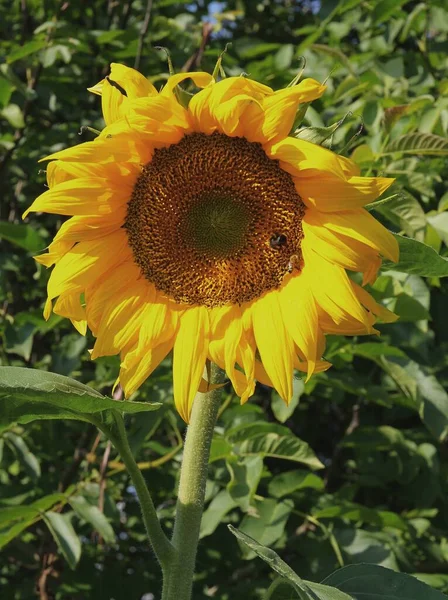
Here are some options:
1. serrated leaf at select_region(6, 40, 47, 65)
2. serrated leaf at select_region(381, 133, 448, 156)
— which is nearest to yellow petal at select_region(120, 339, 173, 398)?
serrated leaf at select_region(381, 133, 448, 156)

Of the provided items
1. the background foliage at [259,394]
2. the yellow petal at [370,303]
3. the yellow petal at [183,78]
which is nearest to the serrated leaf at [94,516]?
the background foliage at [259,394]

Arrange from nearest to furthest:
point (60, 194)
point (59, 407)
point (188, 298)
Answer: point (59, 407) → point (60, 194) → point (188, 298)

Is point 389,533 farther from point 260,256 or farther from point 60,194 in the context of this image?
point 60,194

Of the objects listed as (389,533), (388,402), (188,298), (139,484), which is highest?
(188,298)

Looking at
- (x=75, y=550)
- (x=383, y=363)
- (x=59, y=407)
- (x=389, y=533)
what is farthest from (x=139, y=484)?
(x=389, y=533)

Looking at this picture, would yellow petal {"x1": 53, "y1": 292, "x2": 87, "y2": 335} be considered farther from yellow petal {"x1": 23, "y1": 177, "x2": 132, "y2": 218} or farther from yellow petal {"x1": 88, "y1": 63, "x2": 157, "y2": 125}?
yellow petal {"x1": 88, "y1": 63, "x2": 157, "y2": 125}

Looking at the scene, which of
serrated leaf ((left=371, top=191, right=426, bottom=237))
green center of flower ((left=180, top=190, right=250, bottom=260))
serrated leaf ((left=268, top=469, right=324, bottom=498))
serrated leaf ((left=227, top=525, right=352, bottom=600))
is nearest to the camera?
serrated leaf ((left=227, top=525, right=352, bottom=600))

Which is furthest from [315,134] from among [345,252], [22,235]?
[22,235]
